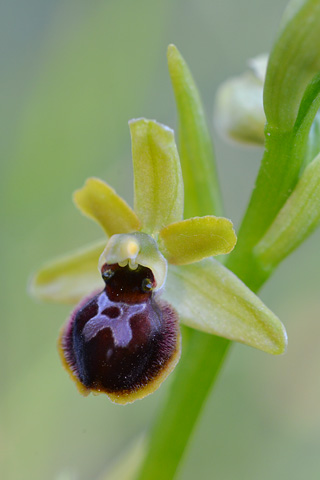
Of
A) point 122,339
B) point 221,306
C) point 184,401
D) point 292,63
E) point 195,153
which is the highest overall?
point 292,63

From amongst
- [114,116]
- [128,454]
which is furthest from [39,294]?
[114,116]

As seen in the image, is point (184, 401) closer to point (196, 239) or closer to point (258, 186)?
point (196, 239)

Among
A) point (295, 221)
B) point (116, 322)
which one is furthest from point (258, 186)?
point (116, 322)

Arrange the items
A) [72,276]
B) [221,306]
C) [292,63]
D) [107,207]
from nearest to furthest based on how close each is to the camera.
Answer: [292,63] → [221,306] → [107,207] → [72,276]

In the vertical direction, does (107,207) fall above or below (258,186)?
below

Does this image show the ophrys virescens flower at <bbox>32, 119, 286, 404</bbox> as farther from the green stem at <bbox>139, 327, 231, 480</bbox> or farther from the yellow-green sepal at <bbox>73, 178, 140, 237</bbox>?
the green stem at <bbox>139, 327, 231, 480</bbox>

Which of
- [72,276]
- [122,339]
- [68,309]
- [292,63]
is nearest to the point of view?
[292,63]

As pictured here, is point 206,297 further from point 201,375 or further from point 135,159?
point 135,159
